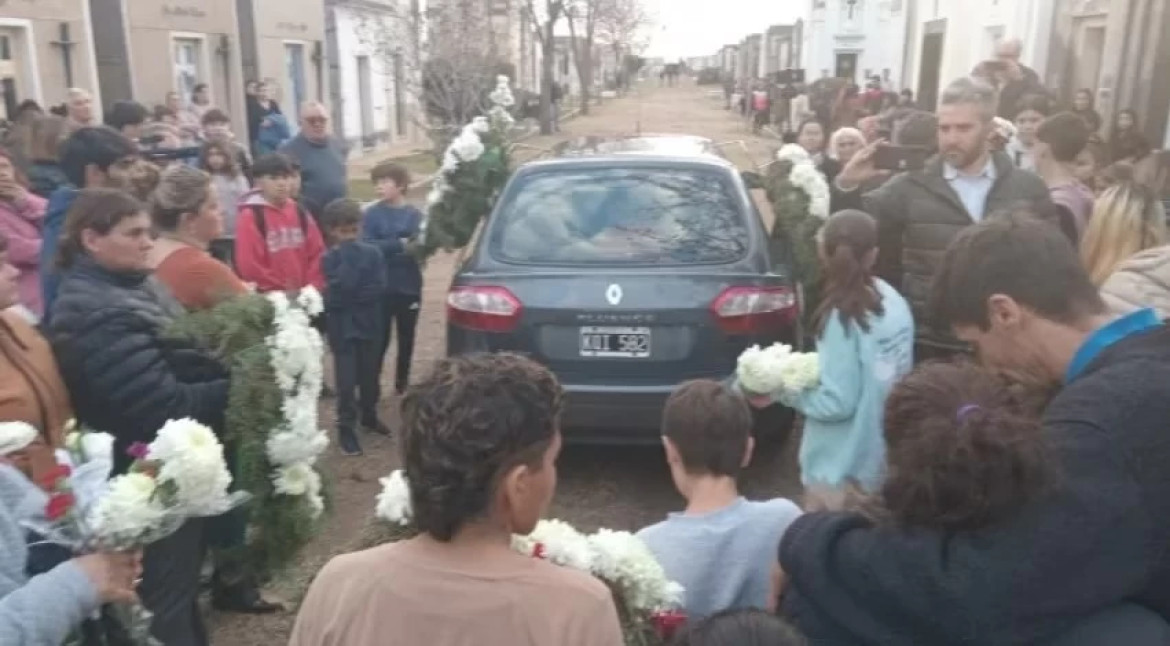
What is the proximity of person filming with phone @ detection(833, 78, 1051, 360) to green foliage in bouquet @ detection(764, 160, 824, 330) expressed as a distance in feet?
3.99

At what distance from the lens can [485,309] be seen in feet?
16.0

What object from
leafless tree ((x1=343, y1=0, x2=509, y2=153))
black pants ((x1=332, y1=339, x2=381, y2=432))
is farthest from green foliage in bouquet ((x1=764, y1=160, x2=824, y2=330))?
leafless tree ((x1=343, y1=0, x2=509, y2=153))

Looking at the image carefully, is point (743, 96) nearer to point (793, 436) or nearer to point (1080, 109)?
point (1080, 109)

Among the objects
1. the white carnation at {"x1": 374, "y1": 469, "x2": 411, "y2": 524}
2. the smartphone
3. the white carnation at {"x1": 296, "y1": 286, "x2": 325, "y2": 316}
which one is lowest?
the white carnation at {"x1": 374, "y1": 469, "x2": 411, "y2": 524}

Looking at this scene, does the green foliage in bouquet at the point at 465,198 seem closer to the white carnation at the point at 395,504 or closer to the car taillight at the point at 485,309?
the car taillight at the point at 485,309

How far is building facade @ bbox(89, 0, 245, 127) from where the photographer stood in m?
15.6

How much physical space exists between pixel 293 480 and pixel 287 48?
2156 centimetres

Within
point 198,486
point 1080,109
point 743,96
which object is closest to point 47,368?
point 198,486

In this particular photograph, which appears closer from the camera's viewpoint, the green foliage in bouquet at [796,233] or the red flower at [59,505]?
the red flower at [59,505]

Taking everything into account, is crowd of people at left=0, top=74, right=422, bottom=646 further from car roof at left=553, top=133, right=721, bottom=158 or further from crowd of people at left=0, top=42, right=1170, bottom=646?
car roof at left=553, top=133, right=721, bottom=158

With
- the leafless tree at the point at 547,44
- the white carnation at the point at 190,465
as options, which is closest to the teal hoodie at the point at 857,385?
the white carnation at the point at 190,465

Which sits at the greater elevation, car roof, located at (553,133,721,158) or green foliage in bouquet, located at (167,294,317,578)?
car roof, located at (553,133,721,158)

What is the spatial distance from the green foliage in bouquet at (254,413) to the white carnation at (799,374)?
1.73 m

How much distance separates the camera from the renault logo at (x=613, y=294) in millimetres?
4707
